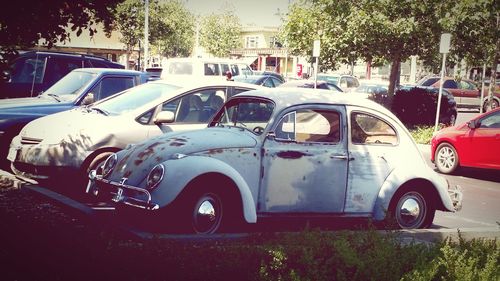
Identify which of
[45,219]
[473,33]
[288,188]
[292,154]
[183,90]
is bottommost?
[45,219]

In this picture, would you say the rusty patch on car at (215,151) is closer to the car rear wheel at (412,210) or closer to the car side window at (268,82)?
the car rear wheel at (412,210)

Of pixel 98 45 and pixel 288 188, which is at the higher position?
→ pixel 98 45

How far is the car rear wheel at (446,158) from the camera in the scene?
38.6 ft

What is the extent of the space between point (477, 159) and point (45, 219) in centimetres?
936

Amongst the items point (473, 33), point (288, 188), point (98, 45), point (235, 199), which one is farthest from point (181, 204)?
point (98, 45)

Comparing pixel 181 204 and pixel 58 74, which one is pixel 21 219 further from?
pixel 58 74

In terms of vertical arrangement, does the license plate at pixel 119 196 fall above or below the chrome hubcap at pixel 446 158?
above

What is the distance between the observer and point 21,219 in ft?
16.5

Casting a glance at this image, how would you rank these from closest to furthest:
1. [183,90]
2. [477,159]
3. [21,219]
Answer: [21,219]
[183,90]
[477,159]

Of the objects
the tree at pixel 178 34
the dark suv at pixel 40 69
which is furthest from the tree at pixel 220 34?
the dark suv at pixel 40 69

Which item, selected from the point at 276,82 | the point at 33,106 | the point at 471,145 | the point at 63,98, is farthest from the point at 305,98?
the point at 276,82

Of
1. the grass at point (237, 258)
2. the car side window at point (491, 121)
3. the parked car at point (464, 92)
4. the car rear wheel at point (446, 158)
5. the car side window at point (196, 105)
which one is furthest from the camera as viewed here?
the parked car at point (464, 92)

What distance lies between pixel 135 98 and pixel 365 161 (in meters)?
3.99

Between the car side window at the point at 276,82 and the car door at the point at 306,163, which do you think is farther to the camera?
the car side window at the point at 276,82
